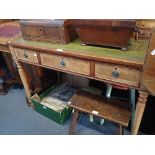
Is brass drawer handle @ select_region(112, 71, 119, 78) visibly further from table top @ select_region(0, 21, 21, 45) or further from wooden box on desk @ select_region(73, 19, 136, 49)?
table top @ select_region(0, 21, 21, 45)

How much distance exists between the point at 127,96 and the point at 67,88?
0.71 metres

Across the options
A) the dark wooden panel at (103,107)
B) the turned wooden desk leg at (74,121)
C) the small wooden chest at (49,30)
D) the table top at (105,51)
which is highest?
the small wooden chest at (49,30)

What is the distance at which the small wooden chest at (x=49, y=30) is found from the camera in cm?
117

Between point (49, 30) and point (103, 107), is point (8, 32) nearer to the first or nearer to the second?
point (49, 30)

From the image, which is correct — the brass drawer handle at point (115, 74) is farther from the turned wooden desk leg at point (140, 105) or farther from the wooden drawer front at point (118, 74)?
the turned wooden desk leg at point (140, 105)

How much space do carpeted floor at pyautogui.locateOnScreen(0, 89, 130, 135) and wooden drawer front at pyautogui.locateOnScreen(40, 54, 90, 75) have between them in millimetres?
660

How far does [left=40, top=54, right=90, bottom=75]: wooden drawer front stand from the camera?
1.13 meters

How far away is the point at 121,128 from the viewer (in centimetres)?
123

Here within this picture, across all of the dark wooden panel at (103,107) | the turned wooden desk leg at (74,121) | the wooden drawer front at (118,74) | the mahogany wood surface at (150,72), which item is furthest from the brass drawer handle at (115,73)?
the turned wooden desk leg at (74,121)

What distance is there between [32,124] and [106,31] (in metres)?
1.18

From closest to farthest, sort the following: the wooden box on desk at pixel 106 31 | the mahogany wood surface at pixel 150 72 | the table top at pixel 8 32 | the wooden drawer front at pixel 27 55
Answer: the mahogany wood surface at pixel 150 72, the wooden box on desk at pixel 106 31, the wooden drawer front at pixel 27 55, the table top at pixel 8 32

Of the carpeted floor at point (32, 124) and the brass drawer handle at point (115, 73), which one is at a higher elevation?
the brass drawer handle at point (115, 73)

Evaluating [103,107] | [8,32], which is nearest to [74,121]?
[103,107]

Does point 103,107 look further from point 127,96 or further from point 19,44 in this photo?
point 19,44
